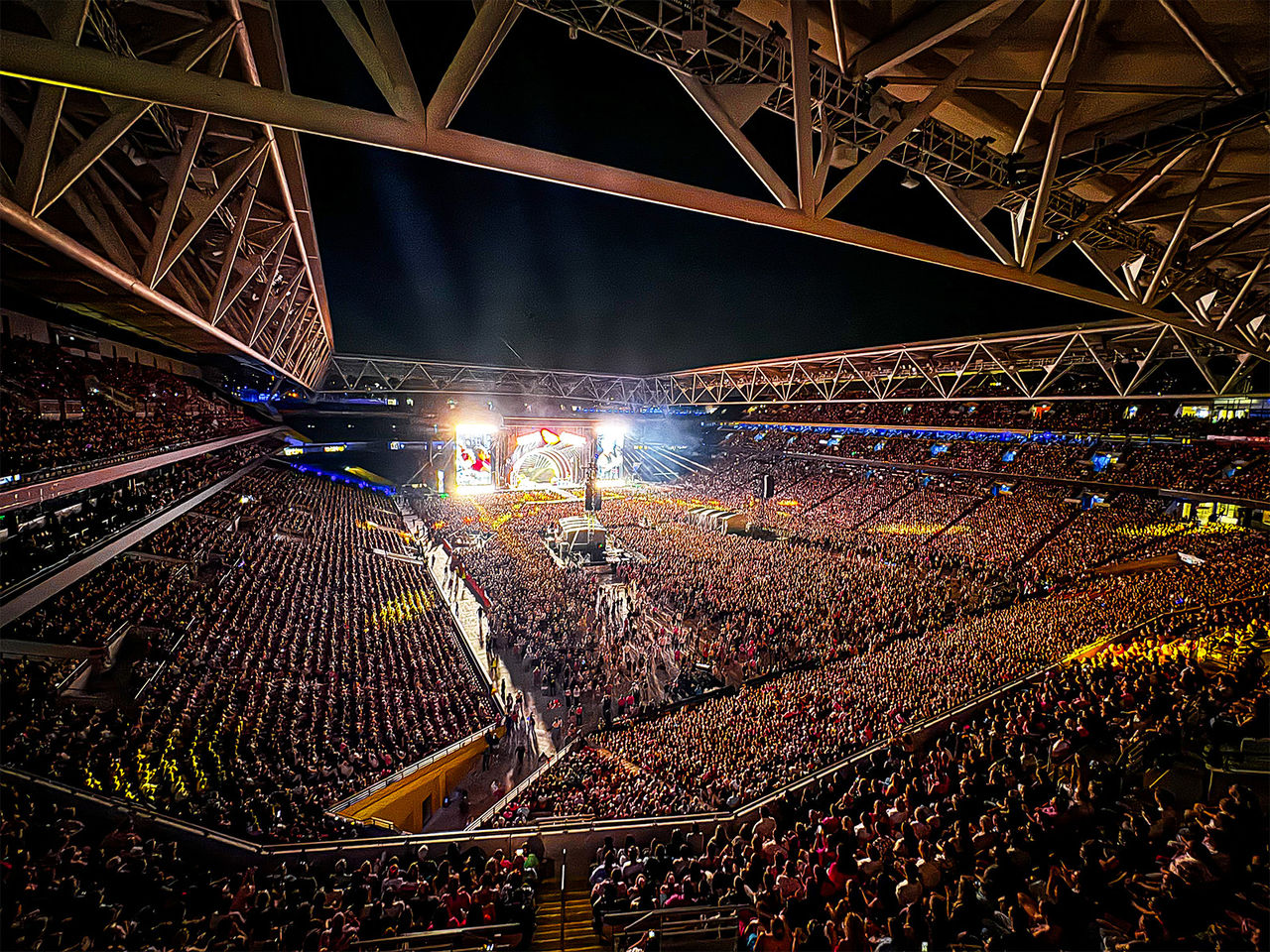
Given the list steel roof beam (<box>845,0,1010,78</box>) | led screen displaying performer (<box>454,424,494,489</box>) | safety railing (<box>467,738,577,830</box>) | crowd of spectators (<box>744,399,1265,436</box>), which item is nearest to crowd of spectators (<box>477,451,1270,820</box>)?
safety railing (<box>467,738,577,830</box>)

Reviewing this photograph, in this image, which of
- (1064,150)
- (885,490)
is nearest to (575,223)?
(1064,150)

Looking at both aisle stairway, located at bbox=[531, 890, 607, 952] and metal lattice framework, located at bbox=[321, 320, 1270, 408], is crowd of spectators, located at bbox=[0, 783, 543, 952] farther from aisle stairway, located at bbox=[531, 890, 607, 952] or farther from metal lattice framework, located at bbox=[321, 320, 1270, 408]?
metal lattice framework, located at bbox=[321, 320, 1270, 408]

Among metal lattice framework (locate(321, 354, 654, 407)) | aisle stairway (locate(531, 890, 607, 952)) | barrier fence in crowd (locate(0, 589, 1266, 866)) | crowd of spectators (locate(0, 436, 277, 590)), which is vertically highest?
metal lattice framework (locate(321, 354, 654, 407))

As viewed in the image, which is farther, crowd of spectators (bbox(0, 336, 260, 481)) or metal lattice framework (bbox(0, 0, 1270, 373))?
crowd of spectators (bbox(0, 336, 260, 481))

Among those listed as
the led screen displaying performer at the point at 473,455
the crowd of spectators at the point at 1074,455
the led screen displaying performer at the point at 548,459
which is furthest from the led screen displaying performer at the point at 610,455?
the crowd of spectators at the point at 1074,455

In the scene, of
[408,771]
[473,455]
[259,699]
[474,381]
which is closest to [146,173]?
[259,699]

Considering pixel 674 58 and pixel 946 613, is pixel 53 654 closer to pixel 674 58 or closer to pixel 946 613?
pixel 674 58

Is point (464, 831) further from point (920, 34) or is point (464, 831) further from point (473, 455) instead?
point (473, 455)
